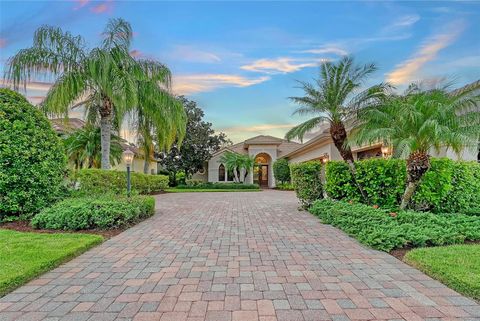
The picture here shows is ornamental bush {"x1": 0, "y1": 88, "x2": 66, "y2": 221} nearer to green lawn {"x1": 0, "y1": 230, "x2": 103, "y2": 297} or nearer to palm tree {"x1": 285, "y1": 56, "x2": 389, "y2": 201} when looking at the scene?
green lawn {"x1": 0, "y1": 230, "x2": 103, "y2": 297}

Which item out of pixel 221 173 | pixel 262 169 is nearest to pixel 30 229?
pixel 221 173

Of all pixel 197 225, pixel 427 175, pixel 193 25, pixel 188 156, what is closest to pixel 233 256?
pixel 197 225

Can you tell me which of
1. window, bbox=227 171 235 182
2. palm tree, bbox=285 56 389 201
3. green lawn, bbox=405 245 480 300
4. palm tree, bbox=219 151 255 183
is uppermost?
palm tree, bbox=285 56 389 201

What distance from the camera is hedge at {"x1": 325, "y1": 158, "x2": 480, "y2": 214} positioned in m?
8.32

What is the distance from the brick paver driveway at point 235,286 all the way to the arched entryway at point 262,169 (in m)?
26.2

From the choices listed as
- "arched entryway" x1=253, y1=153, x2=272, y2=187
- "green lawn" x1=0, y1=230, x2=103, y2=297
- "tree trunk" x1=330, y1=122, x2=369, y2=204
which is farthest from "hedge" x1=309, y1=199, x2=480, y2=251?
Result: "arched entryway" x1=253, y1=153, x2=272, y2=187

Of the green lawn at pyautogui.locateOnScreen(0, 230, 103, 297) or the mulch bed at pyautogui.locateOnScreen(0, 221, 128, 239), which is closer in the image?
the green lawn at pyautogui.locateOnScreen(0, 230, 103, 297)

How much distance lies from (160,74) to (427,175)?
38.3 feet

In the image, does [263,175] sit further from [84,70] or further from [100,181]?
[84,70]

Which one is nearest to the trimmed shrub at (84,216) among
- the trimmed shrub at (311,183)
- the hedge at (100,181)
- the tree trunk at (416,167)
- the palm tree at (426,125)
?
the hedge at (100,181)

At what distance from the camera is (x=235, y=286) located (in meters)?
3.54

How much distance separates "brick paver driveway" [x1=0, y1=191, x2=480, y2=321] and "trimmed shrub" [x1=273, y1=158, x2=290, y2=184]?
21223 millimetres

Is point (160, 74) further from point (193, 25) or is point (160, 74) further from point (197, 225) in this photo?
point (197, 225)

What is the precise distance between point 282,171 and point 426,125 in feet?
67.0
